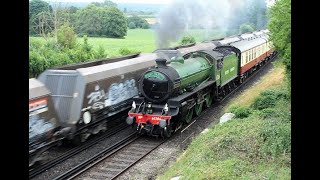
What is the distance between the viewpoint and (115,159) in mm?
13625

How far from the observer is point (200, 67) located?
1909cm

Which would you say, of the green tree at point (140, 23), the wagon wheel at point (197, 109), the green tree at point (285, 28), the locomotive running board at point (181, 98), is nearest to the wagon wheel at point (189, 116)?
the wagon wheel at point (197, 109)

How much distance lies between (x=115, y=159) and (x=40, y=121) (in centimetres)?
332

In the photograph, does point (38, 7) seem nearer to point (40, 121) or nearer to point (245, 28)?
point (245, 28)

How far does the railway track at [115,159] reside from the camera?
1213 cm

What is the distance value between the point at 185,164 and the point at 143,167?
1.97 meters

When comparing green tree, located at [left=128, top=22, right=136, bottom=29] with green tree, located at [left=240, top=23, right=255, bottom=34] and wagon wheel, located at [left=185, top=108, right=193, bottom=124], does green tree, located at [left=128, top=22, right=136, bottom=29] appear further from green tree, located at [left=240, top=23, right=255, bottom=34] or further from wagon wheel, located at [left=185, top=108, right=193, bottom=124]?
wagon wheel, located at [left=185, top=108, right=193, bottom=124]

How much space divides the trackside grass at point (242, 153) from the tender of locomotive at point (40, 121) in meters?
4.02

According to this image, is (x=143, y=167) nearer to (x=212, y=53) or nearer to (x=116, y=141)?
(x=116, y=141)

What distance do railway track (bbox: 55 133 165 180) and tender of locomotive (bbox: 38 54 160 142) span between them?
1305 millimetres

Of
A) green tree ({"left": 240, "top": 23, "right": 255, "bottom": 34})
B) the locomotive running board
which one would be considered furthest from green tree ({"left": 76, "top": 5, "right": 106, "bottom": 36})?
the locomotive running board

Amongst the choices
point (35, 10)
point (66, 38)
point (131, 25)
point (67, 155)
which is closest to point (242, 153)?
point (67, 155)

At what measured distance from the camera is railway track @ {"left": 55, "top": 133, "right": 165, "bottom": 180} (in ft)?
39.8
